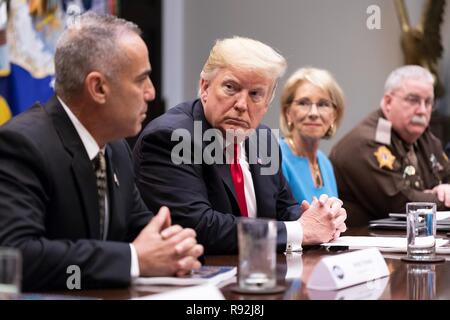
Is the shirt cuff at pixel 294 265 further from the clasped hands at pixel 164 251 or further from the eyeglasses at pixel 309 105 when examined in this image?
the eyeglasses at pixel 309 105

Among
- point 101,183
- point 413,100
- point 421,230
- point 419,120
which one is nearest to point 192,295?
point 101,183

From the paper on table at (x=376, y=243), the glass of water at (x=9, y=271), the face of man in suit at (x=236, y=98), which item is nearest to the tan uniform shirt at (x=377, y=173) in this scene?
the paper on table at (x=376, y=243)

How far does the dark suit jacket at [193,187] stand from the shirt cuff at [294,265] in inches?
3.8

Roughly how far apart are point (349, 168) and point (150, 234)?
2.56 meters

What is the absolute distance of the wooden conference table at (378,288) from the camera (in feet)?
5.62

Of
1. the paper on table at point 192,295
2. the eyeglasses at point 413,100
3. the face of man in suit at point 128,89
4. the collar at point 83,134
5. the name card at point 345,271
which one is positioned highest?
the face of man in suit at point 128,89

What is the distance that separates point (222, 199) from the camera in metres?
2.69

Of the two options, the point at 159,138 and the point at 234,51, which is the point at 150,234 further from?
the point at 234,51

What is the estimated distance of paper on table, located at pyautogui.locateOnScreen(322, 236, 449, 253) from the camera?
2.48 m

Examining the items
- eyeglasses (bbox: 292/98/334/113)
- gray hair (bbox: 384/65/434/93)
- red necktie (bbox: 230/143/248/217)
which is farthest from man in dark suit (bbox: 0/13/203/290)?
gray hair (bbox: 384/65/434/93)

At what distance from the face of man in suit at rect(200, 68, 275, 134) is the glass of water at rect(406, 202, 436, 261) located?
71cm

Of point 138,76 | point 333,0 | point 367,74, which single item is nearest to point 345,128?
point 367,74

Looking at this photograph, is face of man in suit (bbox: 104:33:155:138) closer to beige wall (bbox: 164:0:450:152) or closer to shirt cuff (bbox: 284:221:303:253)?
shirt cuff (bbox: 284:221:303:253)

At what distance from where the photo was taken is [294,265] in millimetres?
2150
